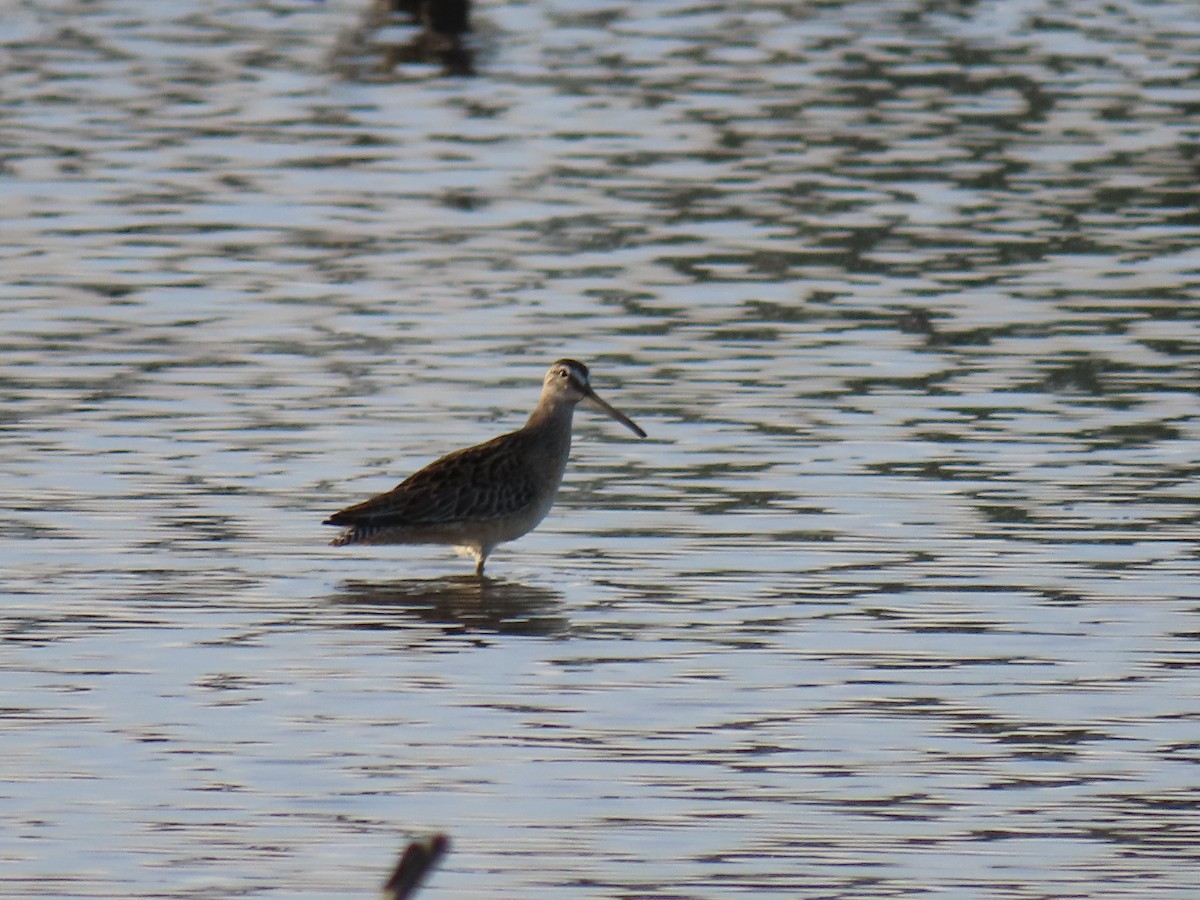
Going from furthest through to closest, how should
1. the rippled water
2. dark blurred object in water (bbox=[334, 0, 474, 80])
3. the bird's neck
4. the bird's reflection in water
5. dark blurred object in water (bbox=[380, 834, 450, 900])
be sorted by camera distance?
dark blurred object in water (bbox=[334, 0, 474, 80]), the bird's neck, the bird's reflection in water, the rippled water, dark blurred object in water (bbox=[380, 834, 450, 900])

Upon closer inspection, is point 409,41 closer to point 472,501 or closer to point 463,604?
point 472,501

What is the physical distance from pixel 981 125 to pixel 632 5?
438 inches

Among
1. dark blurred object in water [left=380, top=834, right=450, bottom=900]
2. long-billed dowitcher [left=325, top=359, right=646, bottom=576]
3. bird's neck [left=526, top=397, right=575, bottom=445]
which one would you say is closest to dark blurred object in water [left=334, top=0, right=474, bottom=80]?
bird's neck [left=526, top=397, right=575, bottom=445]

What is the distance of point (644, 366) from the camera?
17.0m

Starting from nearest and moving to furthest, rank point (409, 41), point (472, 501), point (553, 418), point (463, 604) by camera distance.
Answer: point (463, 604), point (472, 501), point (553, 418), point (409, 41)

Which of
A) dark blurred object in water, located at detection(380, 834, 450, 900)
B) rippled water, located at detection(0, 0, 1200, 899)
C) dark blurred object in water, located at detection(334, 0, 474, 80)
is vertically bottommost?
dark blurred object in water, located at detection(334, 0, 474, 80)

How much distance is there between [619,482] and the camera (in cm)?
1455

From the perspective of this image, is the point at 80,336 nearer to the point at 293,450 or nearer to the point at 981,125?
the point at 293,450

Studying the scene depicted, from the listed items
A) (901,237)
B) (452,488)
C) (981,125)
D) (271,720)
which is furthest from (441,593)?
(981,125)

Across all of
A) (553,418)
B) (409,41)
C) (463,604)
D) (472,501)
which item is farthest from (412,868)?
(409,41)

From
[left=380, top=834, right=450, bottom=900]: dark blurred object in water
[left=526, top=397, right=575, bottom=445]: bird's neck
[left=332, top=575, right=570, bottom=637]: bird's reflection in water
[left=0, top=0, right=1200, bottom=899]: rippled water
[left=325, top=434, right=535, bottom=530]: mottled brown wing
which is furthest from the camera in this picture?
[left=526, top=397, right=575, bottom=445]: bird's neck

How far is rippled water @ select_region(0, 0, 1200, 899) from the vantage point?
353 inches

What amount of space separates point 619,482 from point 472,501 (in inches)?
74.3

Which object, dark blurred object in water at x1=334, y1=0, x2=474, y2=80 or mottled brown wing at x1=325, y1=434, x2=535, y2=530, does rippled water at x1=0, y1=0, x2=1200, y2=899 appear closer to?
mottled brown wing at x1=325, y1=434, x2=535, y2=530
